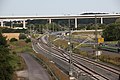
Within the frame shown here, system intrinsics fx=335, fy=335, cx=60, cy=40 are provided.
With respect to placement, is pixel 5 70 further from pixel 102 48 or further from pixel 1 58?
pixel 102 48

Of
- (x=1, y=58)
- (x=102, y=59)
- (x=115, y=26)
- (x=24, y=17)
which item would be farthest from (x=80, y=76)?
(x=24, y=17)

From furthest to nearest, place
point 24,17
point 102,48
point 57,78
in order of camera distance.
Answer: point 24,17, point 102,48, point 57,78

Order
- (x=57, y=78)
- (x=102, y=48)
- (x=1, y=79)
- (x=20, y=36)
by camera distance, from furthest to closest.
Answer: (x=20, y=36) < (x=102, y=48) < (x=57, y=78) < (x=1, y=79)

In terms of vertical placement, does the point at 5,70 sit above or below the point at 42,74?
above

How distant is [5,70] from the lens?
24.8 metres

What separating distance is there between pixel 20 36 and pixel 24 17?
36.3 metres

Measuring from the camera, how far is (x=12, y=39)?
107688 millimetres

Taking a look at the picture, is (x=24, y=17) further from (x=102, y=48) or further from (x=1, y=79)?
(x=1, y=79)

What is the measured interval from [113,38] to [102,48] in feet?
73.1

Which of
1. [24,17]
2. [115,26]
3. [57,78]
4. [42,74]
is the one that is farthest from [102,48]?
[24,17]

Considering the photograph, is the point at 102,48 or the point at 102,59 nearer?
the point at 102,59

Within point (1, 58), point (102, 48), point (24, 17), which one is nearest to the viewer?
point (1, 58)

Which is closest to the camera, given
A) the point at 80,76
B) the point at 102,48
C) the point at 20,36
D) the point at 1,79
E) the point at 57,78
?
the point at 1,79

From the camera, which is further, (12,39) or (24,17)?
(24,17)
